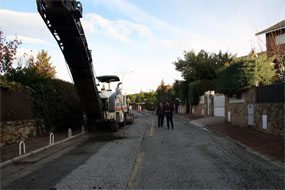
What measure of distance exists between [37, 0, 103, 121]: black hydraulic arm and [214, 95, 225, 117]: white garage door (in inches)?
506

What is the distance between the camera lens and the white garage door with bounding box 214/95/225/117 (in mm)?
23106

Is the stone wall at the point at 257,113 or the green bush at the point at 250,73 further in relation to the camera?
the green bush at the point at 250,73

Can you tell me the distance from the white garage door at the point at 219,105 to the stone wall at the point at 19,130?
52.8 ft

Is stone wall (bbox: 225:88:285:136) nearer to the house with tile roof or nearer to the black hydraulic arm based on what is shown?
the house with tile roof

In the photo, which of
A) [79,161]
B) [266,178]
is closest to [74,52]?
[79,161]

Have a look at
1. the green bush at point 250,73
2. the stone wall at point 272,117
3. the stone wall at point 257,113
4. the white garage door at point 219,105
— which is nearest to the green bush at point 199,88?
the white garage door at point 219,105

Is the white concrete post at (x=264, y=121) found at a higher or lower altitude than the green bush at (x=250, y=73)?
lower

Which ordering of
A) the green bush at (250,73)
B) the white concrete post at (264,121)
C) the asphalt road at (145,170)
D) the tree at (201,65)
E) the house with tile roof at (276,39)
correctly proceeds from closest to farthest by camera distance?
the asphalt road at (145,170) < the white concrete post at (264,121) < the green bush at (250,73) < the house with tile roof at (276,39) < the tree at (201,65)

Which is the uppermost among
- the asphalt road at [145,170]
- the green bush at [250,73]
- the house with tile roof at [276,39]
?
the house with tile roof at [276,39]

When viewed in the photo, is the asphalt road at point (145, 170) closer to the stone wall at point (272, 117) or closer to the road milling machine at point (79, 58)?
the stone wall at point (272, 117)

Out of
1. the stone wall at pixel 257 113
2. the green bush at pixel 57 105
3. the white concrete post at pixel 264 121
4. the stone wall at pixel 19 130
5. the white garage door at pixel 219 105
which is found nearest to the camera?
the stone wall at pixel 19 130

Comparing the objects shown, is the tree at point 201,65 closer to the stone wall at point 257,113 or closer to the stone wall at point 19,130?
the stone wall at point 257,113

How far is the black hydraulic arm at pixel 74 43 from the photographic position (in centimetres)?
919

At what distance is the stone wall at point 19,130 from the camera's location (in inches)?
408
